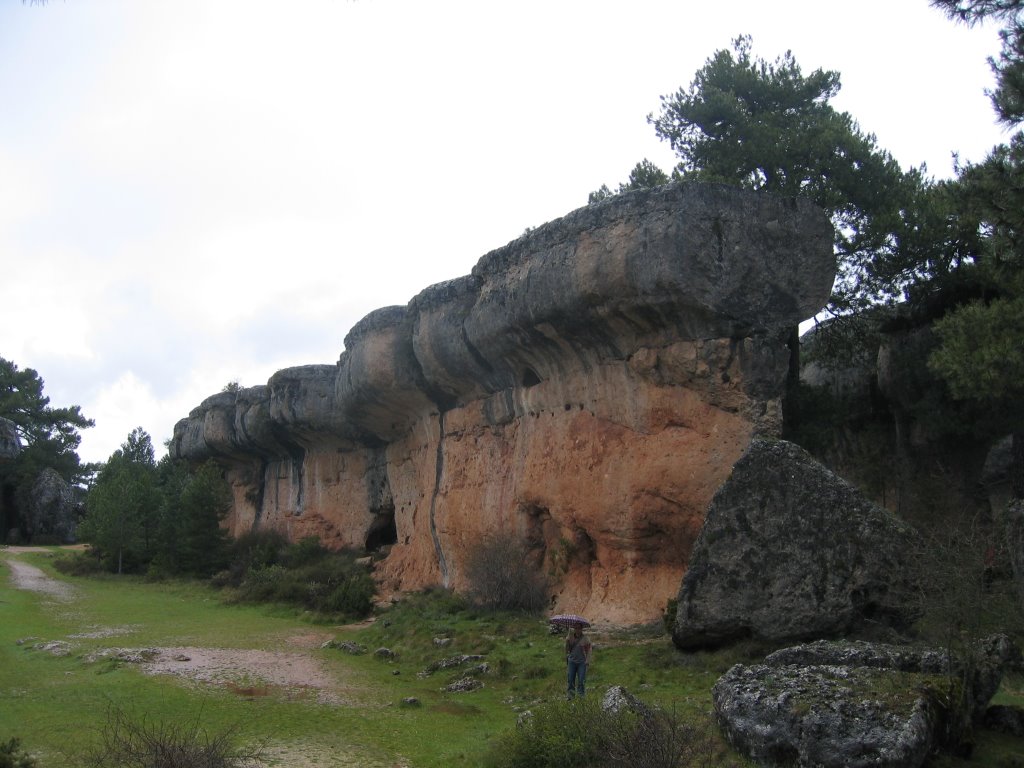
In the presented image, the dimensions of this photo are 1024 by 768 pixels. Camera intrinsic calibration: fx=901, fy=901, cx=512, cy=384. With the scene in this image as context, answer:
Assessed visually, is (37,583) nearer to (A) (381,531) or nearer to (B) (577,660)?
(A) (381,531)

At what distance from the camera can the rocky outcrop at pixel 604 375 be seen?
13938mm

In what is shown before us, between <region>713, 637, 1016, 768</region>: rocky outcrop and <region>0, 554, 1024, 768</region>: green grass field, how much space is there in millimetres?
389

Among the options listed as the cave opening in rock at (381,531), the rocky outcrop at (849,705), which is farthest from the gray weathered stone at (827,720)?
the cave opening in rock at (381,531)

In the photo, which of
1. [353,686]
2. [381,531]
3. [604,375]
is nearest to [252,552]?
[381,531]

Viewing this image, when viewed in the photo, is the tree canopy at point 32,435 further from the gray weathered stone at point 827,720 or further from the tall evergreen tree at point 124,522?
the gray weathered stone at point 827,720

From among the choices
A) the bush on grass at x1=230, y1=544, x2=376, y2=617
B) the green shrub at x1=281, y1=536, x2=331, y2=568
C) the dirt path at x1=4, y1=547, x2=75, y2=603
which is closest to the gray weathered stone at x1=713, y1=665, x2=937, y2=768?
the bush on grass at x1=230, y1=544, x2=376, y2=617

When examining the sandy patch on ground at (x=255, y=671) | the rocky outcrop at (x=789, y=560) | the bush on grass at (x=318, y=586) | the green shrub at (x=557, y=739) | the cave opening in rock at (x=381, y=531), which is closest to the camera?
the green shrub at (x=557, y=739)

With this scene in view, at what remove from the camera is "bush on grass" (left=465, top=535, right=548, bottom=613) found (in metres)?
16.4

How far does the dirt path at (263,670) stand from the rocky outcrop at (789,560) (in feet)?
14.6

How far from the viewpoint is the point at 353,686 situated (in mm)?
11766

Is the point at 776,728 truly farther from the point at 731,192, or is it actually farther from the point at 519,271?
the point at 519,271

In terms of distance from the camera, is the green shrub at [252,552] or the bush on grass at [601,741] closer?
the bush on grass at [601,741]

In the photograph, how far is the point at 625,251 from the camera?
1422cm

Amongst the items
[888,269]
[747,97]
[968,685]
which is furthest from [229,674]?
[747,97]
